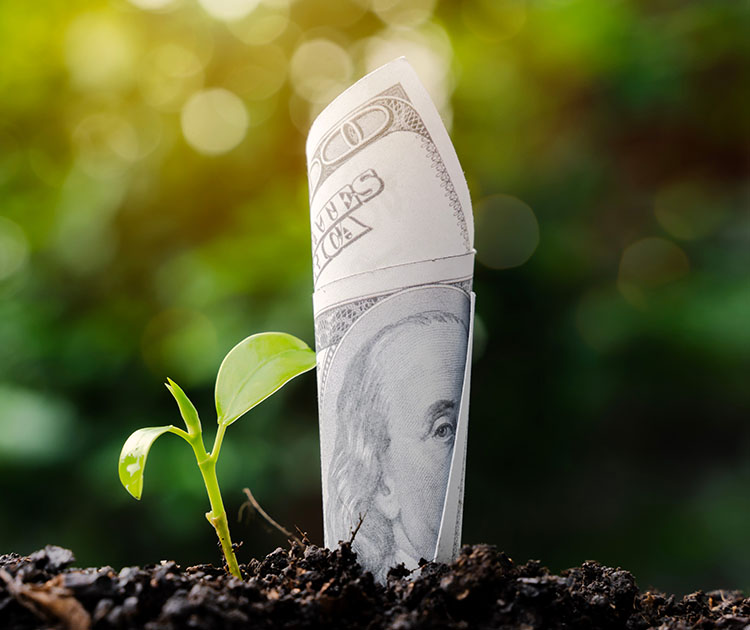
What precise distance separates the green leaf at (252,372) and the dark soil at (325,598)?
5.9 inches

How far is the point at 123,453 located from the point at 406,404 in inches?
10.1

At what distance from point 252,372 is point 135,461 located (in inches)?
5.4

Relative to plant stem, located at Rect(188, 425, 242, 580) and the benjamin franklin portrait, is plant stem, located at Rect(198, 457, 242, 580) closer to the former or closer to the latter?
plant stem, located at Rect(188, 425, 242, 580)

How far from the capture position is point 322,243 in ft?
2.26

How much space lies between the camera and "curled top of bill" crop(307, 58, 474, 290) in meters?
0.65

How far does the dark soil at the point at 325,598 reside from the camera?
485 mm

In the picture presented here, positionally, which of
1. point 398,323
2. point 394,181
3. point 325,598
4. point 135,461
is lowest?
point 325,598

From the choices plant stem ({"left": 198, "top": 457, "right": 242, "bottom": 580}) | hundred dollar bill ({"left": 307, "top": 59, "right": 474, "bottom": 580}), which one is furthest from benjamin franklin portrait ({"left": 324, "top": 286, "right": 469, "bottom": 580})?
plant stem ({"left": 198, "top": 457, "right": 242, "bottom": 580})

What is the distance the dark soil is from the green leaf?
0.15 m

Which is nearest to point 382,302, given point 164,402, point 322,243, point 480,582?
point 322,243

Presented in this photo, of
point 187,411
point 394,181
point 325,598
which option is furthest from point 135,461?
point 394,181

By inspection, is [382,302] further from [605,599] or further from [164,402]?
[164,402]

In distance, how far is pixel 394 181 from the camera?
653 mm

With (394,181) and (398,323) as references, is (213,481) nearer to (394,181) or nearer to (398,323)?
(398,323)
